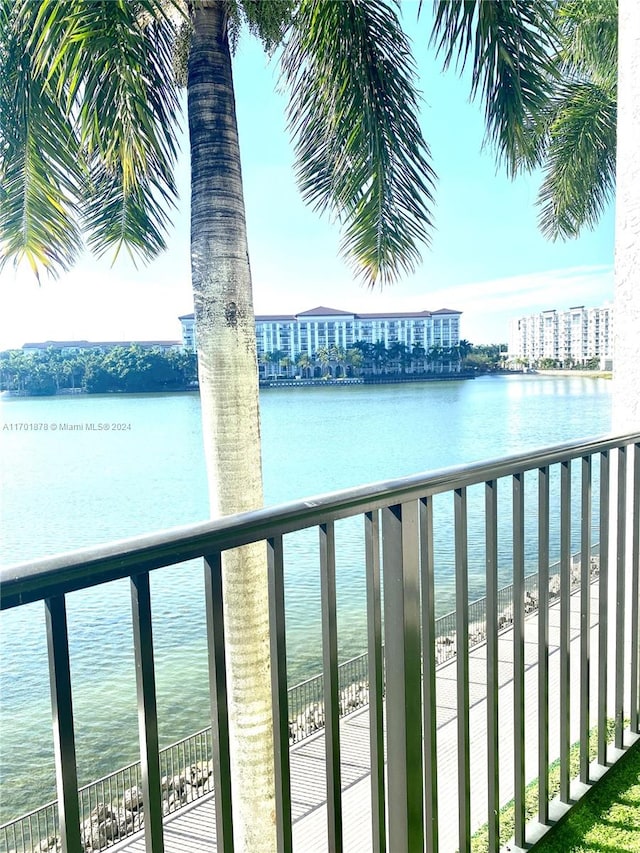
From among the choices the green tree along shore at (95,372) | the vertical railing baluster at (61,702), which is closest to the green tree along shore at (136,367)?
the green tree along shore at (95,372)

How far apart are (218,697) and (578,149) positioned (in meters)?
12.9

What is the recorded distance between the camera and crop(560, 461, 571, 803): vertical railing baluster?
1.63m

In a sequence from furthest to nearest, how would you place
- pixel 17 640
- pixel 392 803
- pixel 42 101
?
pixel 17 640 → pixel 42 101 → pixel 392 803

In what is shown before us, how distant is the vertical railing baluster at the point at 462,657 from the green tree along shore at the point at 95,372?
33113mm

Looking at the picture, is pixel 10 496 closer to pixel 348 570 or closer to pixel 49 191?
pixel 348 570

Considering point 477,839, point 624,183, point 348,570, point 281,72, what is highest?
point 281,72

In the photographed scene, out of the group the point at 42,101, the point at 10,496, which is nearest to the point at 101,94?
the point at 42,101

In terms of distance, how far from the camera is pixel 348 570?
28.1 meters

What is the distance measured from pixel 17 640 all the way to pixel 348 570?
39.4 feet

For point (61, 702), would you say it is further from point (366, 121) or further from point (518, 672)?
point (366, 121)

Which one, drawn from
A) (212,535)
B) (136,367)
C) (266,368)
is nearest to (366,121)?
(212,535)

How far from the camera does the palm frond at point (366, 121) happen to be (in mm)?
5664

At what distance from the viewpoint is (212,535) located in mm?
873

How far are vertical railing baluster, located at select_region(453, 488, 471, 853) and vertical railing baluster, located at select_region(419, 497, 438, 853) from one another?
0.26ft
